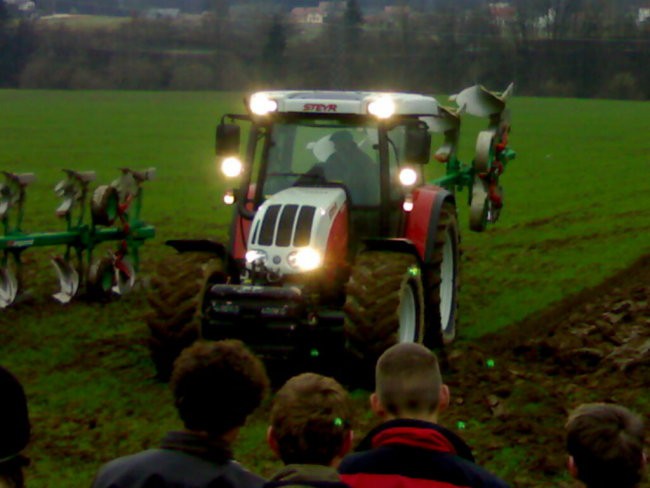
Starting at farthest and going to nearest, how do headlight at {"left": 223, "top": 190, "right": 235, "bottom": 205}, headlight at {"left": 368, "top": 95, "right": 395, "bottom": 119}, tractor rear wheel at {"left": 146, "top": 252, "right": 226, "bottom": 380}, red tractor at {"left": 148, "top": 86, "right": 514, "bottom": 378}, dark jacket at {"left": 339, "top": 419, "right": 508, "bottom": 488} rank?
headlight at {"left": 223, "top": 190, "right": 235, "bottom": 205}
headlight at {"left": 368, "top": 95, "right": 395, "bottom": 119}
tractor rear wheel at {"left": 146, "top": 252, "right": 226, "bottom": 380}
red tractor at {"left": 148, "top": 86, "right": 514, "bottom": 378}
dark jacket at {"left": 339, "top": 419, "right": 508, "bottom": 488}

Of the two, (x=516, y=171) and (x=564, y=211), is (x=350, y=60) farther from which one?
(x=564, y=211)

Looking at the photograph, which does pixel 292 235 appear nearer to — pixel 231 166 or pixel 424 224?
pixel 231 166

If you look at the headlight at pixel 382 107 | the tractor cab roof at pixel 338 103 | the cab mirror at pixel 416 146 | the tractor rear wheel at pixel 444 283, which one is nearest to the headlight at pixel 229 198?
the tractor cab roof at pixel 338 103

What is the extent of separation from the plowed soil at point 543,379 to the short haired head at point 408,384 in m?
3.08

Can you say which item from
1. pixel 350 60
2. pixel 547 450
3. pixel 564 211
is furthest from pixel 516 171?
pixel 350 60

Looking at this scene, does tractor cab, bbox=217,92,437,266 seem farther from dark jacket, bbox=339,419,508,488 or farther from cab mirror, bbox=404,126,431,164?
dark jacket, bbox=339,419,508,488

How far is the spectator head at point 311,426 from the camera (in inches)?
147

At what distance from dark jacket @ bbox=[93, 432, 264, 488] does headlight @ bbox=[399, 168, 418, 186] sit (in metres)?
5.98

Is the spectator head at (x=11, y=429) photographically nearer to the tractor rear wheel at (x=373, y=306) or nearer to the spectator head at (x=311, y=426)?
the spectator head at (x=311, y=426)

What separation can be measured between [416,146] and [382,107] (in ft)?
1.35

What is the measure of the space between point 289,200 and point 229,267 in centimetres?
64

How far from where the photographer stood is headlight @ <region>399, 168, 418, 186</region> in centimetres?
970

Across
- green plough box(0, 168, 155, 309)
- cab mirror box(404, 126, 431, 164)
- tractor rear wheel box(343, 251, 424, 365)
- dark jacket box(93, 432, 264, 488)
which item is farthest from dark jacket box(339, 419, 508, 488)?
green plough box(0, 168, 155, 309)

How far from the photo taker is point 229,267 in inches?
374
